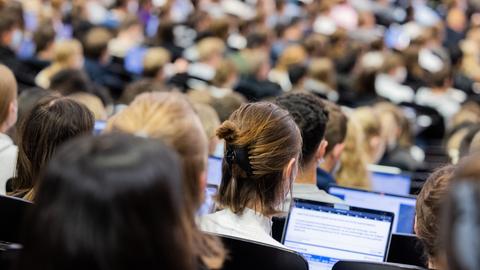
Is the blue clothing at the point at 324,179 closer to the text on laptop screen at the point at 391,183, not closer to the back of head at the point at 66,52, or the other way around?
the text on laptop screen at the point at 391,183

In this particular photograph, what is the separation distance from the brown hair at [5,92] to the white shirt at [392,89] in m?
6.35

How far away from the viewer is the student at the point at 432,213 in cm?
220

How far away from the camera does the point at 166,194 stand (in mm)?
1371

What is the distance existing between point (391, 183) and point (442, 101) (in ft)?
16.3

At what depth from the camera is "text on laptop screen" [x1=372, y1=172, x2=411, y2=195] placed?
13.7ft

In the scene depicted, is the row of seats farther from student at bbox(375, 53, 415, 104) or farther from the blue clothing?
student at bbox(375, 53, 415, 104)

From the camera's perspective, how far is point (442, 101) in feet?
29.6

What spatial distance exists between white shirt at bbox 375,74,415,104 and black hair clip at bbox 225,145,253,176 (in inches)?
267

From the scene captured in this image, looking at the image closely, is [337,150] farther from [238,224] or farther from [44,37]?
[44,37]

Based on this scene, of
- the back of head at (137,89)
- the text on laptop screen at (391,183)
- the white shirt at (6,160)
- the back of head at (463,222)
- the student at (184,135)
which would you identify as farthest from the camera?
the back of head at (137,89)

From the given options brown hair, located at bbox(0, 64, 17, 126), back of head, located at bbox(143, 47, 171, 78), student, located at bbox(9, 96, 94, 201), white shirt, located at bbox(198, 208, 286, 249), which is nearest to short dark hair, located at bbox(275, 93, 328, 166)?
white shirt, located at bbox(198, 208, 286, 249)

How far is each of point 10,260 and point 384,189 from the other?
2734 millimetres

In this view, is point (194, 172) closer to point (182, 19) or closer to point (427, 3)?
point (182, 19)

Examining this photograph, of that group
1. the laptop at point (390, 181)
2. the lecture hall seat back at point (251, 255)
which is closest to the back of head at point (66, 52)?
the laptop at point (390, 181)
